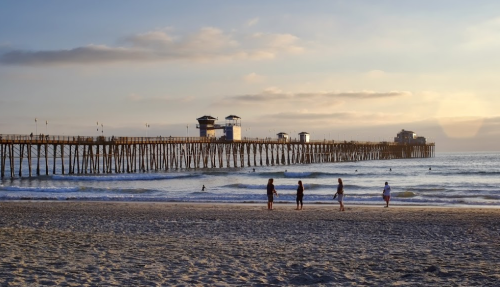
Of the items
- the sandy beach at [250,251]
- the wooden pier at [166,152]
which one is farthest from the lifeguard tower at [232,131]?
the sandy beach at [250,251]

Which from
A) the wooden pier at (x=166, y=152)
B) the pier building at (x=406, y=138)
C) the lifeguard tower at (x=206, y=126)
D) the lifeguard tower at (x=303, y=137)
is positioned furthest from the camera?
the pier building at (x=406, y=138)

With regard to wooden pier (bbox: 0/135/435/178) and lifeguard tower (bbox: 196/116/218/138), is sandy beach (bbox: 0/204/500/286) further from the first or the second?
lifeguard tower (bbox: 196/116/218/138)

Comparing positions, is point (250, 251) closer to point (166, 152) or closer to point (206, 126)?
point (206, 126)

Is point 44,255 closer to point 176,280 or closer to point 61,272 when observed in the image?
point 61,272

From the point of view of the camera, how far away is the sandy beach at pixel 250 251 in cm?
719

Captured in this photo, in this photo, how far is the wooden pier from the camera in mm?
43719

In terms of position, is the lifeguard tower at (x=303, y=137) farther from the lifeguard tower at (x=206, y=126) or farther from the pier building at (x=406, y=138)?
the pier building at (x=406, y=138)

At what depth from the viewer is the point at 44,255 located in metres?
8.62

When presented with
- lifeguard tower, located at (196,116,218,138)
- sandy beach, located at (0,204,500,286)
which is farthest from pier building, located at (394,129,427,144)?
sandy beach, located at (0,204,500,286)

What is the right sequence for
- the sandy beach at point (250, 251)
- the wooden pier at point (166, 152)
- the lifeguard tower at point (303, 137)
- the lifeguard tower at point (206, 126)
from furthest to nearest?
1. the lifeguard tower at point (303, 137)
2. the lifeguard tower at point (206, 126)
3. the wooden pier at point (166, 152)
4. the sandy beach at point (250, 251)

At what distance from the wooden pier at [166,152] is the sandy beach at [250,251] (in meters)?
30.4

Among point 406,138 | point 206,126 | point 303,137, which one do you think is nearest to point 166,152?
point 206,126

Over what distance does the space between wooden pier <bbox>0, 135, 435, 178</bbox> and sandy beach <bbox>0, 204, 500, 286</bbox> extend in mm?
30443

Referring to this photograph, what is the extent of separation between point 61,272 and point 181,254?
2091mm
